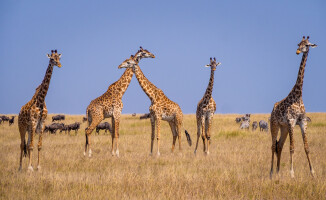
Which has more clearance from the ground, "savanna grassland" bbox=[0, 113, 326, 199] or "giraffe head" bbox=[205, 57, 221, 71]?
"giraffe head" bbox=[205, 57, 221, 71]

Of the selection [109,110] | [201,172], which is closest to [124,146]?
[109,110]

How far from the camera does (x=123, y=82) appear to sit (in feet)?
48.9

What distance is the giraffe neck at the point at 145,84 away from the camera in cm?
1461

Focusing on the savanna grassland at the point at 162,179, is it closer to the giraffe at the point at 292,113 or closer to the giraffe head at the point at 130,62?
the giraffe at the point at 292,113

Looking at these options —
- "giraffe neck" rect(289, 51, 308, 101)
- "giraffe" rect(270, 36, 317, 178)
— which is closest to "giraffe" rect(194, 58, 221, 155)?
"giraffe" rect(270, 36, 317, 178)

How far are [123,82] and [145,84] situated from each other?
1007mm

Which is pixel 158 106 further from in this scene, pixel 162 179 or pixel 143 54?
pixel 162 179

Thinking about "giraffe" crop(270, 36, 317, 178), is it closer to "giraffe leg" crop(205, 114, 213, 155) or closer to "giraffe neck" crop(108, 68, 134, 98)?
"giraffe leg" crop(205, 114, 213, 155)

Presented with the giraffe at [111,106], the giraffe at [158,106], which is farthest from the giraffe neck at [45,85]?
the giraffe at [158,106]

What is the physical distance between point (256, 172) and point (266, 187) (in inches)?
89.1

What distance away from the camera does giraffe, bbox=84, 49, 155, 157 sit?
540 inches

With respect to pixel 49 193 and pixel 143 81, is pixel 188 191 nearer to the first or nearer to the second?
pixel 49 193

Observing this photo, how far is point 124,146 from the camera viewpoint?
53.2ft

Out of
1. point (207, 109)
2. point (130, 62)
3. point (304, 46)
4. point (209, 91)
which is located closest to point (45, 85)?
point (130, 62)
